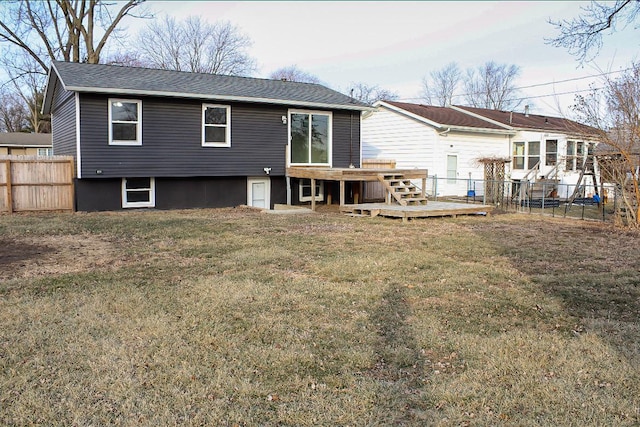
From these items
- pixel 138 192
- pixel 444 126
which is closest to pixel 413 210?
pixel 138 192

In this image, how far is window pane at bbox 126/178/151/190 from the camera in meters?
15.1

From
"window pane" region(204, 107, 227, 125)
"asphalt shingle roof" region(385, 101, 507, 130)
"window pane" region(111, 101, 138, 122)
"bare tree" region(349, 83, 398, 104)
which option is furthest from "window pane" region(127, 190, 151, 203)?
"bare tree" region(349, 83, 398, 104)

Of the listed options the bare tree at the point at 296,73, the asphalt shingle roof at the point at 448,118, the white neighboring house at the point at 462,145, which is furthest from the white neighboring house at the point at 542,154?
the bare tree at the point at 296,73

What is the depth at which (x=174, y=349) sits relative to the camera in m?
4.21

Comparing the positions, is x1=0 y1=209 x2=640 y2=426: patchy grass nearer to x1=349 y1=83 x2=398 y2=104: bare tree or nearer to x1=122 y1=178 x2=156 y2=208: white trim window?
x1=122 y1=178 x2=156 y2=208: white trim window

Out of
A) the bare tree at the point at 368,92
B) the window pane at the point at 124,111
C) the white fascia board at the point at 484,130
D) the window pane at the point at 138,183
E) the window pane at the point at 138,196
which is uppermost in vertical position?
the bare tree at the point at 368,92

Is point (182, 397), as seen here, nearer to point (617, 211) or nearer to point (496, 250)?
point (496, 250)

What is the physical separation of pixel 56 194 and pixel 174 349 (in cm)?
1202

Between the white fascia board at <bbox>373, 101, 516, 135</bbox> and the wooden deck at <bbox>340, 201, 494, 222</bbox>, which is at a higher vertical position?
the white fascia board at <bbox>373, 101, 516, 135</bbox>

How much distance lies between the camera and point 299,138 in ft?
56.5

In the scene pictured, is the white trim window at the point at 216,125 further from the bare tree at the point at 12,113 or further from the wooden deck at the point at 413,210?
the bare tree at the point at 12,113

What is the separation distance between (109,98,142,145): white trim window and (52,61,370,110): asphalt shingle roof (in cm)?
53

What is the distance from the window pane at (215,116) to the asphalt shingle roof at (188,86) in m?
0.56

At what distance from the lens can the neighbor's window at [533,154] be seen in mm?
23281
